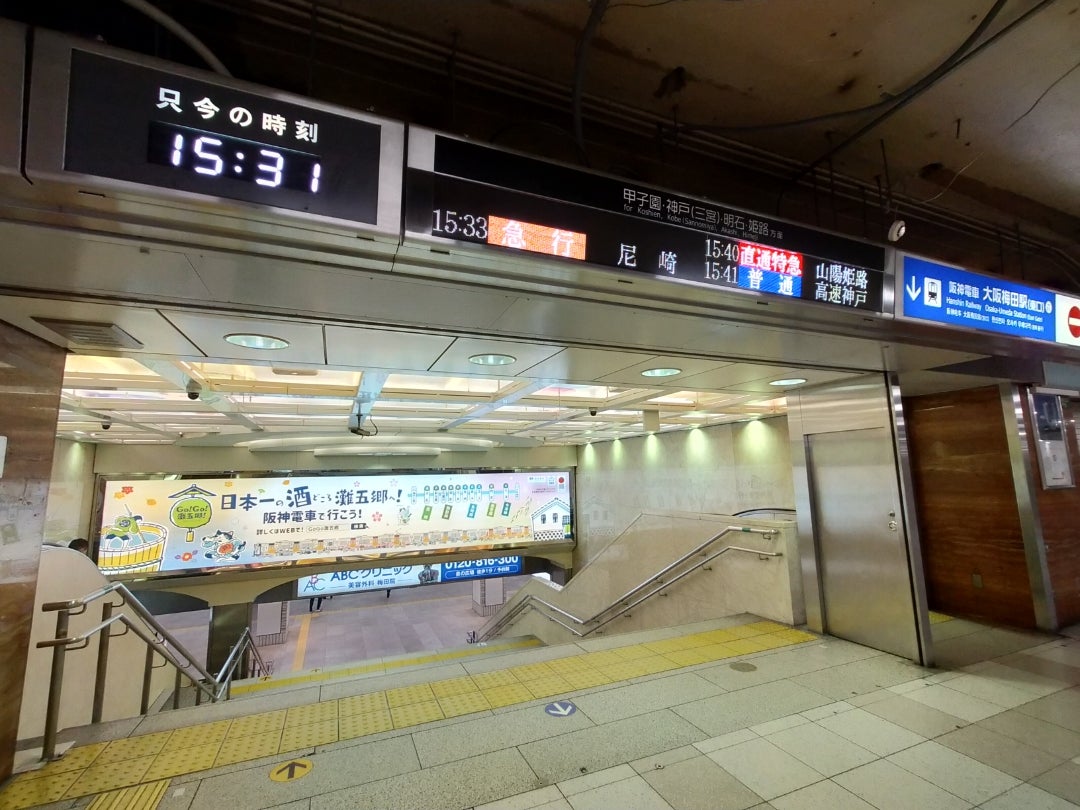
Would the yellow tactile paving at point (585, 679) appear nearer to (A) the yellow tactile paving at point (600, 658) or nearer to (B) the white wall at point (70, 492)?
(A) the yellow tactile paving at point (600, 658)

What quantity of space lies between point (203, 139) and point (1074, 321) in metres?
5.57

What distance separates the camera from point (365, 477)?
1119 centimetres

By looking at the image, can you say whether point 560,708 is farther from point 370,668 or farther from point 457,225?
point 370,668

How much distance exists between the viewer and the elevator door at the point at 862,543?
394 cm

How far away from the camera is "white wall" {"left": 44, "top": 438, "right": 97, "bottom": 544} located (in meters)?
9.39

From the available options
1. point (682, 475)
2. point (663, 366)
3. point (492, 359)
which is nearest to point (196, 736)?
point (492, 359)

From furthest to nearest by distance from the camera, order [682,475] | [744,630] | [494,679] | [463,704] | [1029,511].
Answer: [682,475] < [744,630] < [1029,511] < [494,679] < [463,704]

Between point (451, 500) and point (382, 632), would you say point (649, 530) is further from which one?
point (382, 632)

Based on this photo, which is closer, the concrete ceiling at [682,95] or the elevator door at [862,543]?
the concrete ceiling at [682,95]

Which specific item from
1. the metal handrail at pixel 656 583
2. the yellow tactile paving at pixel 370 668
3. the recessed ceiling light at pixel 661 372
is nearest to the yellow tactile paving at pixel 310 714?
the recessed ceiling light at pixel 661 372

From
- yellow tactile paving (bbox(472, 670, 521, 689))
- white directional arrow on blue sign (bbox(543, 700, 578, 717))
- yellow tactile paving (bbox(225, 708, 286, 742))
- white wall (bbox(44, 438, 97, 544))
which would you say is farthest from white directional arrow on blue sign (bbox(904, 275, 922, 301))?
white wall (bbox(44, 438, 97, 544))

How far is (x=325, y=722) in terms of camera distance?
3.00 m

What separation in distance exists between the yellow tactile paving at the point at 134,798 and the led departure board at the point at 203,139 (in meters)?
2.67

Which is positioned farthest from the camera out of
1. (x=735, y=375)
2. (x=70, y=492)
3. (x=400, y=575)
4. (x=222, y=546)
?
(x=400, y=575)
